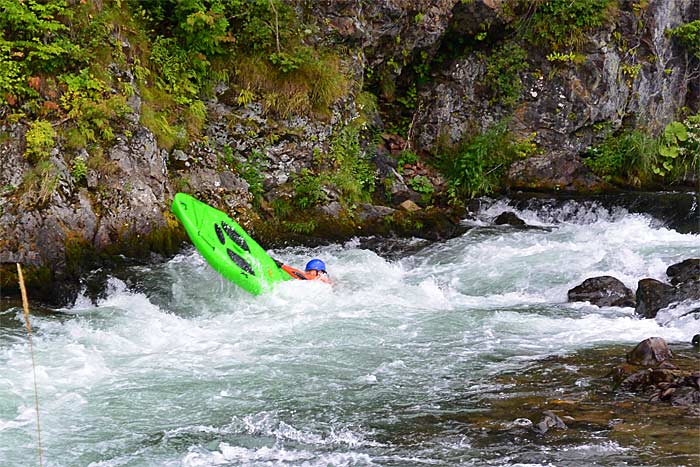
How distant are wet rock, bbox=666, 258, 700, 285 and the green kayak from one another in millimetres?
4165

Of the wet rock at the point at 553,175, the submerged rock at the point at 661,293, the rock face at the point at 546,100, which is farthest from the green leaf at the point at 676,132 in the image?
the submerged rock at the point at 661,293

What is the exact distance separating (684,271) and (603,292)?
97cm

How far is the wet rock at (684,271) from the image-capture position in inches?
331

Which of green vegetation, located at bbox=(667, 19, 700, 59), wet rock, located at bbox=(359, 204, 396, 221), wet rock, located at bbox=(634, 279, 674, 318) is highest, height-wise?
green vegetation, located at bbox=(667, 19, 700, 59)

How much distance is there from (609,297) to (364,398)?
11.8 feet

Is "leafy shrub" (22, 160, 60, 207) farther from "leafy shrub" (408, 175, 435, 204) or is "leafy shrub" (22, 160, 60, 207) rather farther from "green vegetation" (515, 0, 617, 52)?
"green vegetation" (515, 0, 617, 52)

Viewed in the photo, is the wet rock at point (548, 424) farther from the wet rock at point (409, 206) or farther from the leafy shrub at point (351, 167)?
the wet rock at point (409, 206)

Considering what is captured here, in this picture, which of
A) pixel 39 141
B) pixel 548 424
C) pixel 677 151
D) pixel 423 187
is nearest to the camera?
pixel 548 424

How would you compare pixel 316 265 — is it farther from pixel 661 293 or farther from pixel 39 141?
pixel 661 293

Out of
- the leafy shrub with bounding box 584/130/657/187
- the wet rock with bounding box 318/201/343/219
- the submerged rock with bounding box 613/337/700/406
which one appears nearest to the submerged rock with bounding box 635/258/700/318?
the submerged rock with bounding box 613/337/700/406

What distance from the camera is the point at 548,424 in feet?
16.5

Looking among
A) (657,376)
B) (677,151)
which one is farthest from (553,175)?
(657,376)

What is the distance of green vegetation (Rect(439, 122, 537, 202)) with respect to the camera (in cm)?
1253

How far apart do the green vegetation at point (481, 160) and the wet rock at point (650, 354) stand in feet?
20.6
